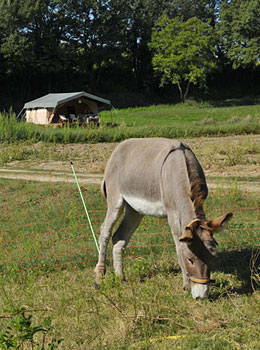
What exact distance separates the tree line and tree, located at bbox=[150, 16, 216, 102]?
0.13 metres

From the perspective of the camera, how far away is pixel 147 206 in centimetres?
495

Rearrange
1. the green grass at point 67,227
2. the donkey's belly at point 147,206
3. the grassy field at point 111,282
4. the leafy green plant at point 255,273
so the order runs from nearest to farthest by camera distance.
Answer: the grassy field at point 111,282
the leafy green plant at point 255,273
the donkey's belly at point 147,206
the green grass at point 67,227

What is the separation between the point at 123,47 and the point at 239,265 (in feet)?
187

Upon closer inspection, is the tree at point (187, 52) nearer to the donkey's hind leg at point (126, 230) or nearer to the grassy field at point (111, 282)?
the grassy field at point (111, 282)

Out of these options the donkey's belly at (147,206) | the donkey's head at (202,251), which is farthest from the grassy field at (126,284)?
the donkey's belly at (147,206)

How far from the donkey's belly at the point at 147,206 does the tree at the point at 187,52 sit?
47.2 meters

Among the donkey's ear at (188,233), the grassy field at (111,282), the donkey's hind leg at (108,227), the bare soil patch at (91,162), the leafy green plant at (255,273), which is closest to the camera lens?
the grassy field at (111,282)

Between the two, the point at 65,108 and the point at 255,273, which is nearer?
the point at 255,273

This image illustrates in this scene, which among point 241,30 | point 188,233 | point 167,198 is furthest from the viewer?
point 241,30

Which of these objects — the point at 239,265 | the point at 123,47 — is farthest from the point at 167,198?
the point at 123,47

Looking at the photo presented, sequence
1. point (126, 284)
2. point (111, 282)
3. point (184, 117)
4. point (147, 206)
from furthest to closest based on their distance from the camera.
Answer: point (184, 117) < point (126, 284) < point (147, 206) < point (111, 282)

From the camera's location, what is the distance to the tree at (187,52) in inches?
1991

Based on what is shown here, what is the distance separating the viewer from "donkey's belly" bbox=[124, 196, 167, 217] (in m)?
4.85

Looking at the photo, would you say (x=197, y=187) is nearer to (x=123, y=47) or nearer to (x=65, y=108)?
(x=65, y=108)
